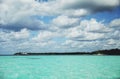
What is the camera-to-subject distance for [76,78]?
30.7ft

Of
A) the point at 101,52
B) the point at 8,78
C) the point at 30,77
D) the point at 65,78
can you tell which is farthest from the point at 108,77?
the point at 101,52

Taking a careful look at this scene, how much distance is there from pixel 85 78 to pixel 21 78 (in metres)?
2.77

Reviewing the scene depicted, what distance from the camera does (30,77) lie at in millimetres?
9594

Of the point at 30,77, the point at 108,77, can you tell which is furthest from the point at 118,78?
the point at 30,77

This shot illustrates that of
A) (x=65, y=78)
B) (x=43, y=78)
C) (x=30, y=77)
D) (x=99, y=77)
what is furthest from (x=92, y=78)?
(x=30, y=77)

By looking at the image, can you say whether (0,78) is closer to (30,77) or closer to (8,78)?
(8,78)

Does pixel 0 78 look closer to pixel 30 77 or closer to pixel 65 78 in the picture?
pixel 30 77

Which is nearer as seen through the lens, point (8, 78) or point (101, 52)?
point (8, 78)

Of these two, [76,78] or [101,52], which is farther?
[101,52]

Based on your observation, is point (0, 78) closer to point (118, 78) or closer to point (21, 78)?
point (21, 78)

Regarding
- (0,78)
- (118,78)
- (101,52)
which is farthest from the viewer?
(101,52)

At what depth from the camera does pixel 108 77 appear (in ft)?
30.2

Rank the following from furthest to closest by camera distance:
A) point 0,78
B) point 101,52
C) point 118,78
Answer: point 101,52 → point 0,78 → point 118,78

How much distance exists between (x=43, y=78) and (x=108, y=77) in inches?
111
